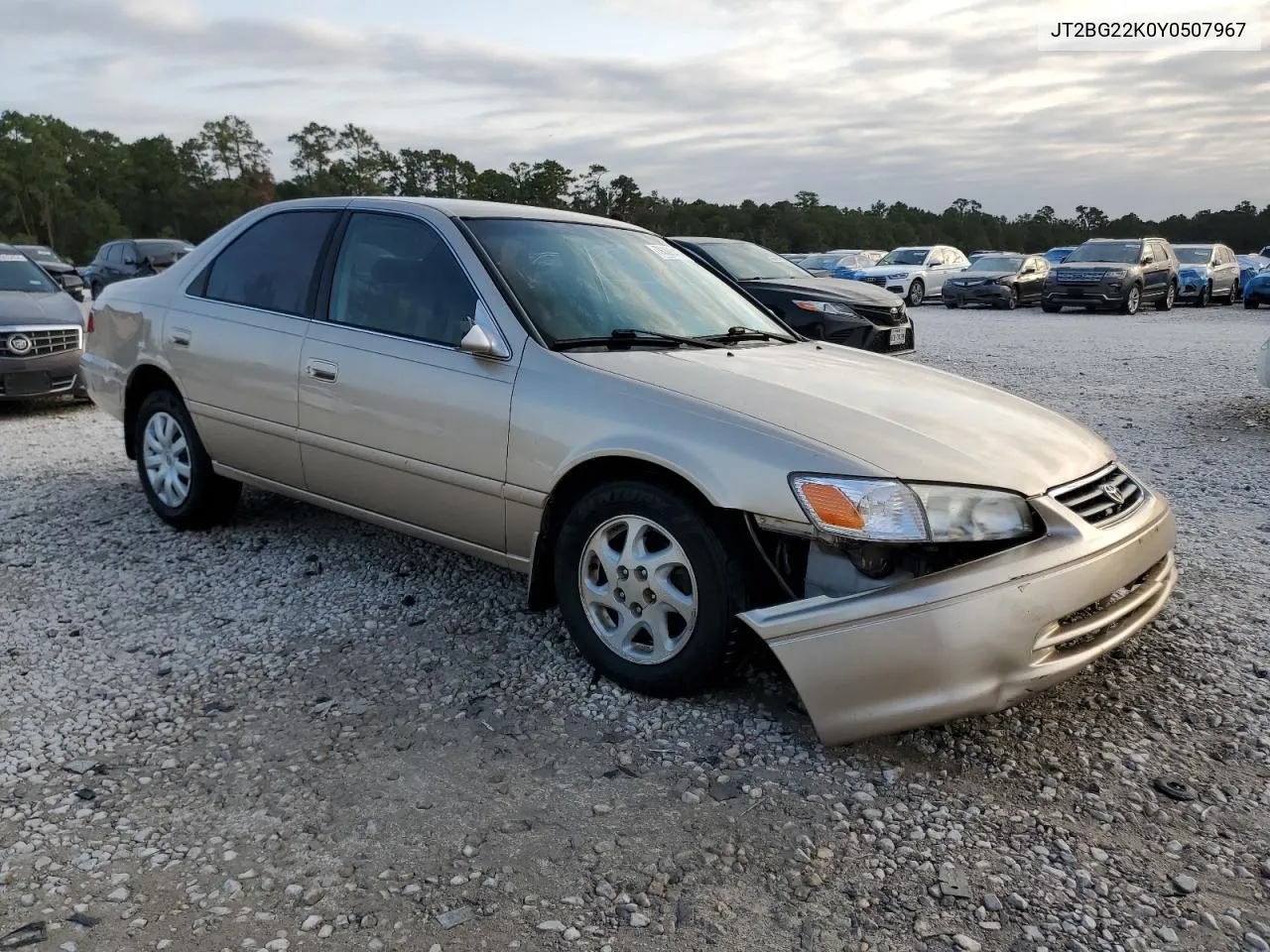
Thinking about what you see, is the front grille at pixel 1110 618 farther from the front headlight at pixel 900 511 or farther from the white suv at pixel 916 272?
the white suv at pixel 916 272

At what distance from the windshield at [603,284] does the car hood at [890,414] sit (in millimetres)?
251

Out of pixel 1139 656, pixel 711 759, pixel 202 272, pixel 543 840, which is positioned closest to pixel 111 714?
pixel 543 840

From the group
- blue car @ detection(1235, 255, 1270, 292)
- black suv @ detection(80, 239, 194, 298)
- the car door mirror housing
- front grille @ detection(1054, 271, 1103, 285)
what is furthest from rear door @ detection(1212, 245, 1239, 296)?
the car door mirror housing

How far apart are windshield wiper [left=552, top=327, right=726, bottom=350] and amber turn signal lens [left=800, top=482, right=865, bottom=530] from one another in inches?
43.0

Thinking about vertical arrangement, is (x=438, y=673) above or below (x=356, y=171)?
below

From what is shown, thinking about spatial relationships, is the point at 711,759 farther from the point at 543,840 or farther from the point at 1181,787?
the point at 1181,787

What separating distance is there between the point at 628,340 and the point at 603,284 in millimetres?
406

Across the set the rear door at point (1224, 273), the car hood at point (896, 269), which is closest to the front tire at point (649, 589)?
the car hood at point (896, 269)

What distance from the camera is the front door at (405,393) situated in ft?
11.5

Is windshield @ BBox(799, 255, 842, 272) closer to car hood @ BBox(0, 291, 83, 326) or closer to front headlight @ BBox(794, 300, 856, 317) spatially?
front headlight @ BBox(794, 300, 856, 317)

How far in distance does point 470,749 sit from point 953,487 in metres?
1.60

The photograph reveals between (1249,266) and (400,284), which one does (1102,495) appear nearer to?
(400,284)

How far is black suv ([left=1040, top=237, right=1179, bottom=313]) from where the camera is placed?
21.7m

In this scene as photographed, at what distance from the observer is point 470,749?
9.69 feet
